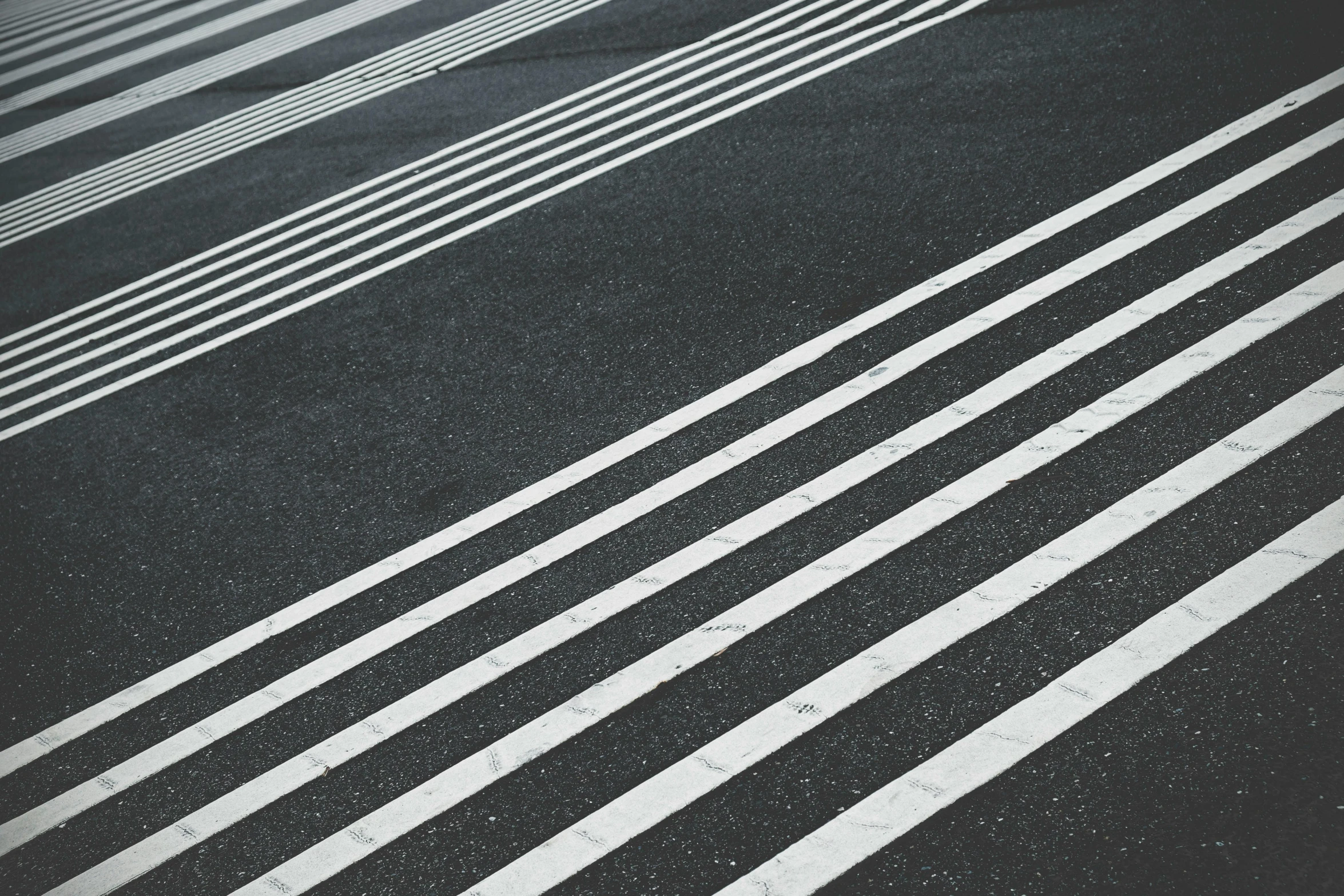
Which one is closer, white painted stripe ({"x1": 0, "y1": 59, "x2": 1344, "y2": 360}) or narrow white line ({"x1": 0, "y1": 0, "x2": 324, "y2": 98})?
white painted stripe ({"x1": 0, "y1": 59, "x2": 1344, "y2": 360})

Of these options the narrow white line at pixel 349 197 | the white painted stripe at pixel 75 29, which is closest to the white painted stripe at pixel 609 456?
the narrow white line at pixel 349 197

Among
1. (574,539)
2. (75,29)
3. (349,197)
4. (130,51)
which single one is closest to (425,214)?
(349,197)

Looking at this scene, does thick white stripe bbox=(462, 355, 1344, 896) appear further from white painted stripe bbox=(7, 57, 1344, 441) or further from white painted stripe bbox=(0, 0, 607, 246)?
white painted stripe bbox=(0, 0, 607, 246)

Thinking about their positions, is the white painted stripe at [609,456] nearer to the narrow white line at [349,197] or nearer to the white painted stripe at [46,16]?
the narrow white line at [349,197]

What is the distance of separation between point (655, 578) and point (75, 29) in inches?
842

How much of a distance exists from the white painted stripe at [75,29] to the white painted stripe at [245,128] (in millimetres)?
10128

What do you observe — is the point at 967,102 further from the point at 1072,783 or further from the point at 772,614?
the point at 1072,783

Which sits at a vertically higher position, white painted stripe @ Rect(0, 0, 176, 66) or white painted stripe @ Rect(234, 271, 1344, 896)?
white painted stripe @ Rect(0, 0, 176, 66)

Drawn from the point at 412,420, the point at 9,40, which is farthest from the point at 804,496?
the point at 9,40

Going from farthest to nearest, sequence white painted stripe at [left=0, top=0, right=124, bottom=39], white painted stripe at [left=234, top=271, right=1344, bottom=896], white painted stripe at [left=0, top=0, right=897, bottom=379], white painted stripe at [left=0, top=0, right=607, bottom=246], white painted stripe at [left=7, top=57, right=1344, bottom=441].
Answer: white painted stripe at [left=0, top=0, right=124, bottom=39] < white painted stripe at [left=0, top=0, right=607, bottom=246] < white painted stripe at [left=0, top=0, right=897, bottom=379] < white painted stripe at [left=7, top=57, right=1344, bottom=441] < white painted stripe at [left=234, top=271, right=1344, bottom=896]

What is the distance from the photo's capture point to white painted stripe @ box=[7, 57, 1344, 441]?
18.6 feet

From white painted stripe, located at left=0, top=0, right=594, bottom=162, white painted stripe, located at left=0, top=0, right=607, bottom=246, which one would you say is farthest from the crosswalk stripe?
white painted stripe, located at left=0, top=0, right=594, bottom=162

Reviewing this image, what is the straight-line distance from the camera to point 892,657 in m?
3.67

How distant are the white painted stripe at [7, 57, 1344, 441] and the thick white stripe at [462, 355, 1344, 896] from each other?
70.7 inches
